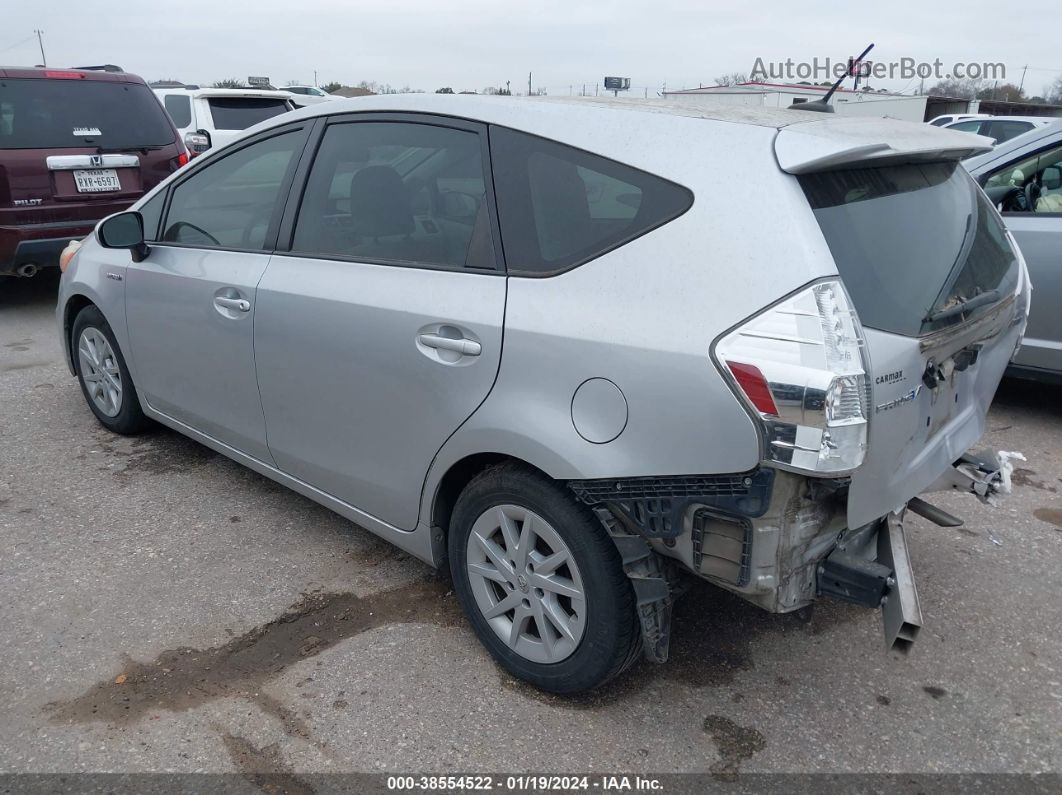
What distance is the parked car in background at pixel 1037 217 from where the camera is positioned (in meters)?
4.65

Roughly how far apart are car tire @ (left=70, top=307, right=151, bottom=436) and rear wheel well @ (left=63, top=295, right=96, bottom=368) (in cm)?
2

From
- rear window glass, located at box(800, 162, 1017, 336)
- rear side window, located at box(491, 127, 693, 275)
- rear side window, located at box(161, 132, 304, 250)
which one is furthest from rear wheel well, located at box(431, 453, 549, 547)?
rear side window, located at box(161, 132, 304, 250)

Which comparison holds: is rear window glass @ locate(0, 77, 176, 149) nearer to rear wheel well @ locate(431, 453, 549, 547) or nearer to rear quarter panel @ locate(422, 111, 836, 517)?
rear wheel well @ locate(431, 453, 549, 547)

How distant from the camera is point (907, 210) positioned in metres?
2.39

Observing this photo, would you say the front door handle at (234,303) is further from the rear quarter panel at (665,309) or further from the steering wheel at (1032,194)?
the steering wheel at (1032,194)

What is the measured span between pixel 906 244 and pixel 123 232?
125 inches

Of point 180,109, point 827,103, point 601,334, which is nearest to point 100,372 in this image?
point 601,334

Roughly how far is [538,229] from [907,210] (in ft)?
3.38

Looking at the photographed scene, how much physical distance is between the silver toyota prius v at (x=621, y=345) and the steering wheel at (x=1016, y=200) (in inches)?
85.2

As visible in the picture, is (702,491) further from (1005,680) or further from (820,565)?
(1005,680)

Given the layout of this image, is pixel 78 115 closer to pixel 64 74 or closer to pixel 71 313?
pixel 64 74

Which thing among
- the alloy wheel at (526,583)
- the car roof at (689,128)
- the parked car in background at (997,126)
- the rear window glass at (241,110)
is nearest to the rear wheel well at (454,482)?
the alloy wheel at (526,583)

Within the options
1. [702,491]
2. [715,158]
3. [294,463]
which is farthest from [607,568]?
[294,463]

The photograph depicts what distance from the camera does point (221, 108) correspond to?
1182cm
